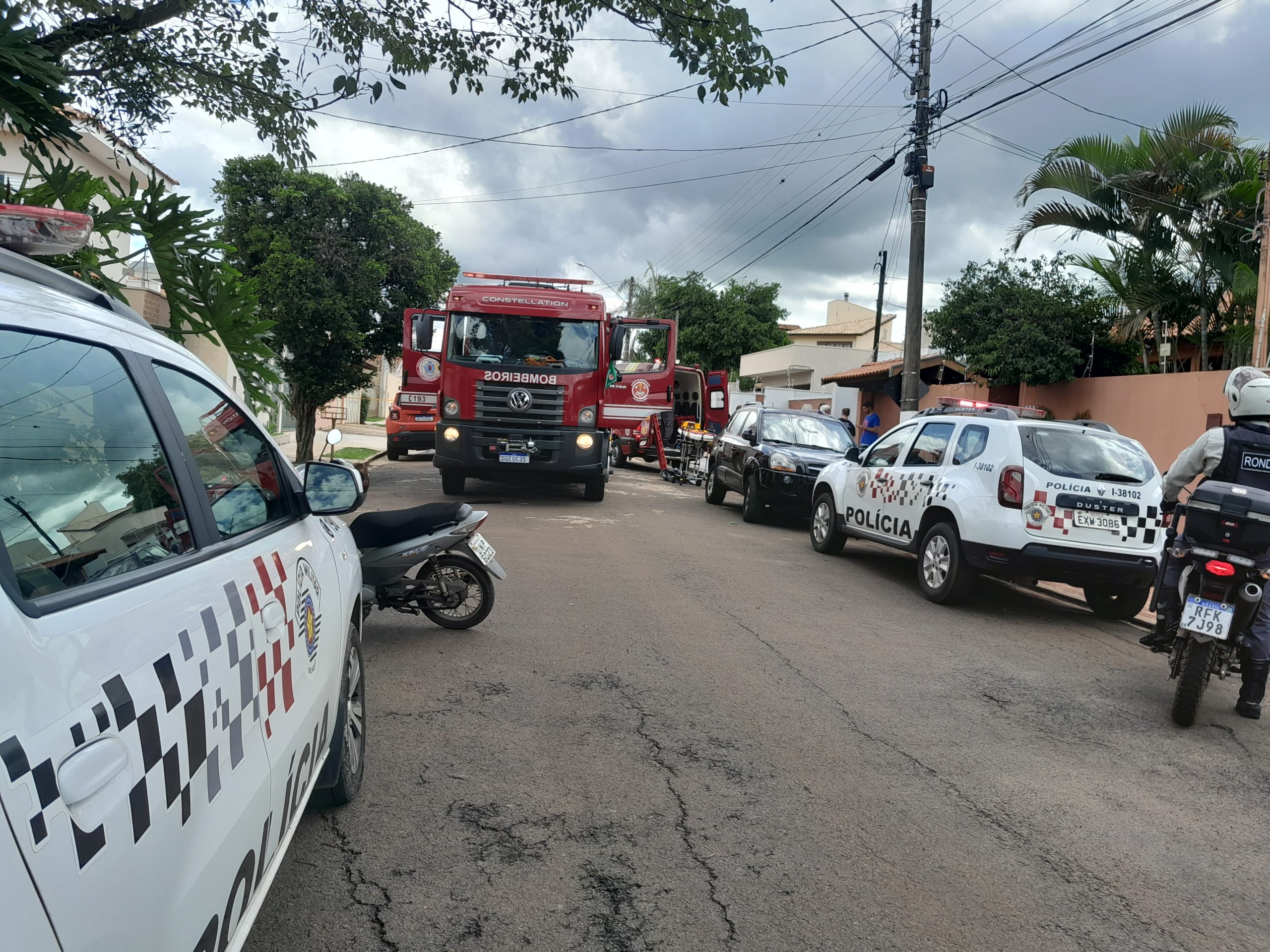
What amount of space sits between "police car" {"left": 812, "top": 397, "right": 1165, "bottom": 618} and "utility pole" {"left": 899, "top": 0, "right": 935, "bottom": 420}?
8.47 meters

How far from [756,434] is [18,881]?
14.0 meters

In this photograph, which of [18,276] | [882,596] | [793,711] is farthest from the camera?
[882,596]

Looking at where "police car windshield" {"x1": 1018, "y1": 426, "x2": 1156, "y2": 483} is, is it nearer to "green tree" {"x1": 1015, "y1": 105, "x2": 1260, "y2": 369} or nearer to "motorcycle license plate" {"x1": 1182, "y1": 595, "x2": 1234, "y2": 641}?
"motorcycle license plate" {"x1": 1182, "y1": 595, "x2": 1234, "y2": 641}

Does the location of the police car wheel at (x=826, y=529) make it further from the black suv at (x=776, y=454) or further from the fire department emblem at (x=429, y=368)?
the fire department emblem at (x=429, y=368)

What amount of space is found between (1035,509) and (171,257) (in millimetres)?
6434

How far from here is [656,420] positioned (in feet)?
76.2

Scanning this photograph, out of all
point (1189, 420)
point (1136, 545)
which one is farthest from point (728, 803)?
point (1189, 420)

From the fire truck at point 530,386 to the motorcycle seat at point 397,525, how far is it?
7918 mm

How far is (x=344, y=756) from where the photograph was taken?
12.4ft

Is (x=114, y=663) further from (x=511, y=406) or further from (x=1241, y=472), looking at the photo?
(x=511, y=406)

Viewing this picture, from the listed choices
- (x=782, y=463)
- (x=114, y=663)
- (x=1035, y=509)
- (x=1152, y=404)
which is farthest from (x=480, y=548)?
(x=1152, y=404)

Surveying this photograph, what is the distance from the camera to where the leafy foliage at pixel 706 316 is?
2180 inches

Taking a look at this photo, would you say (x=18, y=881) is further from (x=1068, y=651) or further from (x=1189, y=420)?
(x=1189, y=420)

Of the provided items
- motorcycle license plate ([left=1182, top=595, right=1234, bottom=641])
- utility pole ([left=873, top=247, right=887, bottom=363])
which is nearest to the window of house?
motorcycle license plate ([left=1182, top=595, right=1234, bottom=641])
